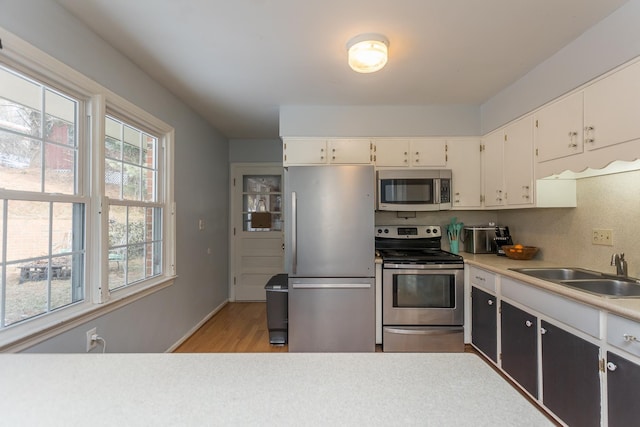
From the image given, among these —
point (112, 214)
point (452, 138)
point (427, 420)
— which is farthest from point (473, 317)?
point (112, 214)

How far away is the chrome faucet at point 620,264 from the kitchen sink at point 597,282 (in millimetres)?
36

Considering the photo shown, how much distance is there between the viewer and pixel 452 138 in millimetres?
2986

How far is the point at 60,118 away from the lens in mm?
1616

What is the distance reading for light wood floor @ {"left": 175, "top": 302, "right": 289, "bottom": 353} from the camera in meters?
2.72

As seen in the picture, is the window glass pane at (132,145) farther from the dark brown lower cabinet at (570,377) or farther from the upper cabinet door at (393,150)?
the dark brown lower cabinet at (570,377)

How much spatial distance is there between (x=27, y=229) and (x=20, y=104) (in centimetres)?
61

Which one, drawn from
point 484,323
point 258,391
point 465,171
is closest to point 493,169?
point 465,171

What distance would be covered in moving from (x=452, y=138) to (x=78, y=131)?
3.07 metres

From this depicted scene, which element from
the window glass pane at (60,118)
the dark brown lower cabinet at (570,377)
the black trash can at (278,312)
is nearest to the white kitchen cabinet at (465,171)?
the dark brown lower cabinet at (570,377)

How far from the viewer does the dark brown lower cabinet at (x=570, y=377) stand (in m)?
1.40

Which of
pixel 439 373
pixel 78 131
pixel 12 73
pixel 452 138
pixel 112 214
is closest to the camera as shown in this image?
pixel 439 373

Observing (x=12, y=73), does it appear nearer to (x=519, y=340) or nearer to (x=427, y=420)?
(x=427, y=420)

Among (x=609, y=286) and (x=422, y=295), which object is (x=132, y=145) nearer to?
(x=422, y=295)

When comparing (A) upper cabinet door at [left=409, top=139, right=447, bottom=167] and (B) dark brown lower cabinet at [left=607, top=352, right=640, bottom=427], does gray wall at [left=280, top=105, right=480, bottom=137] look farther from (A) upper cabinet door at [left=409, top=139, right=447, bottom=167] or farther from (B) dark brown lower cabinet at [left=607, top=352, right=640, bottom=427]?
(B) dark brown lower cabinet at [left=607, top=352, right=640, bottom=427]
